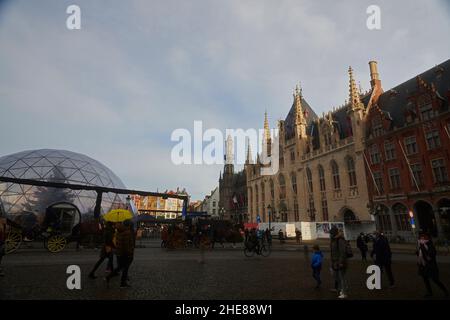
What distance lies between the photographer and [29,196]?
29.8 metres

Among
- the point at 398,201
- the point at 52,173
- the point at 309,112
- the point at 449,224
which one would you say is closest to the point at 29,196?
the point at 52,173

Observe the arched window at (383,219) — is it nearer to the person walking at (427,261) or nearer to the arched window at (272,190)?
the arched window at (272,190)

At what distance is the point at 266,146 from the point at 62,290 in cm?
5839

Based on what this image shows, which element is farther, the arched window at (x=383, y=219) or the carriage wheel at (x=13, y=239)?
the arched window at (x=383, y=219)

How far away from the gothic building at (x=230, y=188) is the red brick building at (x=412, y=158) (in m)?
48.0

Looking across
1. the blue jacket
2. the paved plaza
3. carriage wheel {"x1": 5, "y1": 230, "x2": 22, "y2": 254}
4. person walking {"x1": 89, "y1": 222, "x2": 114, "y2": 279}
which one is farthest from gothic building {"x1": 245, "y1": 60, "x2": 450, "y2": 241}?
carriage wheel {"x1": 5, "y1": 230, "x2": 22, "y2": 254}

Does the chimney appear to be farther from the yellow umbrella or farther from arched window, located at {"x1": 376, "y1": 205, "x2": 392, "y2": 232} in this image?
the yellow umbrella

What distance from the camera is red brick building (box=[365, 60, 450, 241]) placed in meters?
27.1

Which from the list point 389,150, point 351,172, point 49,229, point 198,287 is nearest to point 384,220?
point 351,172

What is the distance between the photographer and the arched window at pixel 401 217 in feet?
98.6

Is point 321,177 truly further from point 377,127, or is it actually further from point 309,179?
point 377,127

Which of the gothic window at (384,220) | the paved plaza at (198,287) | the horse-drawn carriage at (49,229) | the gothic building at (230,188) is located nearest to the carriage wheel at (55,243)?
the horse-drawn carriage at (49,229)

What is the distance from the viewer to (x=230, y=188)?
86.1m
